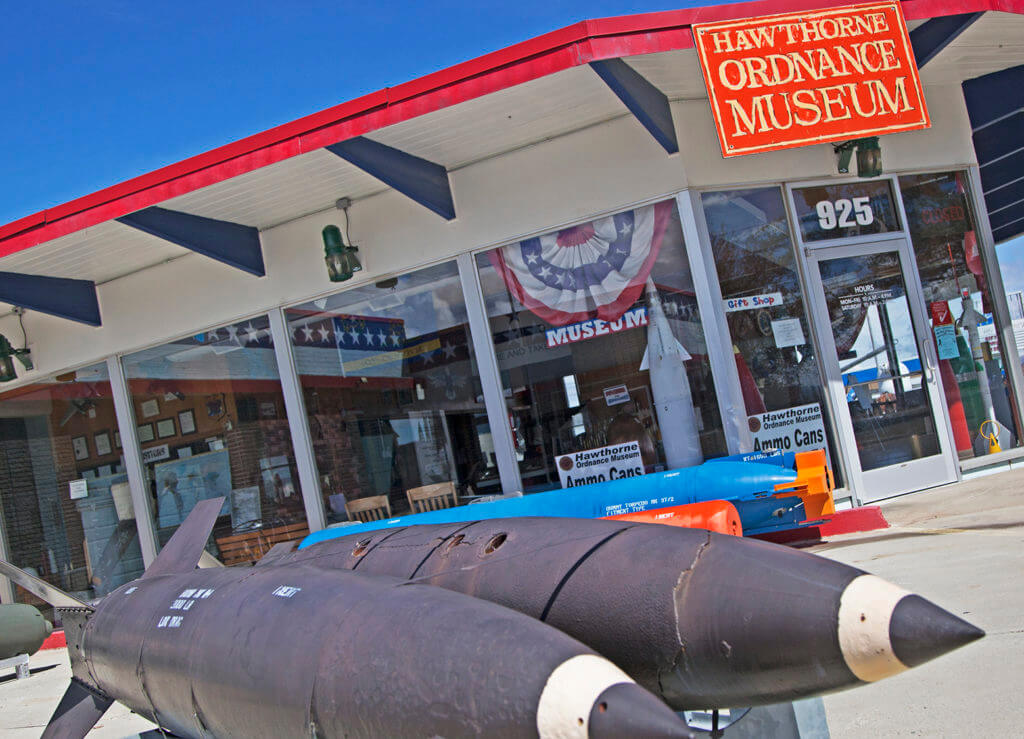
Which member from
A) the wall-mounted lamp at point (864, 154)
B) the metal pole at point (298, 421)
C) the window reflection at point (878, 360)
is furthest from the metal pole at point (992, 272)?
the metal pole at point (298, 421)

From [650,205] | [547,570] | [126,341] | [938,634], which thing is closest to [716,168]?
[650,205]

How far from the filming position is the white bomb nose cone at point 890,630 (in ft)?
7.14

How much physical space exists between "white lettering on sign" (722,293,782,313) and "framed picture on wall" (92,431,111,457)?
7.20m

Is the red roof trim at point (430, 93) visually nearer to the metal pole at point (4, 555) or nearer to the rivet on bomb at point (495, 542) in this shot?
the rivet on bomb at point (495, 542)

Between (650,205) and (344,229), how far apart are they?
10.1 ft

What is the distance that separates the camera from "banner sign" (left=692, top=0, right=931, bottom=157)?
6602mm

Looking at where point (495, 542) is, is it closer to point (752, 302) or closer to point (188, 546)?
point (188, 546)

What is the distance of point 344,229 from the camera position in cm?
850

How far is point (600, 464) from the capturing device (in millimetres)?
7738

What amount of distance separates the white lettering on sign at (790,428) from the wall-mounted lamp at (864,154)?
219 cm

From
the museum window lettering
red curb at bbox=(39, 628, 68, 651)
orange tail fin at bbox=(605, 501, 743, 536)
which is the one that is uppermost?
the museum window lettering

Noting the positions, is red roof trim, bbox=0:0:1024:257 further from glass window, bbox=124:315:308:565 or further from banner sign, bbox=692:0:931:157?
glass window, bbox=124:315:308:565

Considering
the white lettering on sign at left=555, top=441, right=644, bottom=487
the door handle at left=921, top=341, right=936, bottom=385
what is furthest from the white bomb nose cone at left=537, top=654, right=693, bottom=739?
the door handle at left=921, top=341, right=936, bottom=385

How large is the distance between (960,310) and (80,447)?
32.3 ft
